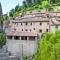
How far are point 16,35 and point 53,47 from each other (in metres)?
20.6

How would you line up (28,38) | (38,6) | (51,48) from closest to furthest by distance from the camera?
(51,48)
(28,38)
(38,6)

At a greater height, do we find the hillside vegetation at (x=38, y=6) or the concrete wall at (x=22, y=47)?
the hillside vegetation at (x=38, y=6)

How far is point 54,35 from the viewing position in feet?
65.4

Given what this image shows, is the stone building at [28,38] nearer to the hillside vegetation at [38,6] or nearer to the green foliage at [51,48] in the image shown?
the hillside vegetation at [38,6]

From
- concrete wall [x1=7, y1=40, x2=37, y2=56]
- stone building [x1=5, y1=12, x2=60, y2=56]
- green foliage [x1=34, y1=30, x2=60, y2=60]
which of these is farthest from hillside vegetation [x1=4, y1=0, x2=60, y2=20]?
green foliage [x1=34, y1=30, x2=60, y2=60]

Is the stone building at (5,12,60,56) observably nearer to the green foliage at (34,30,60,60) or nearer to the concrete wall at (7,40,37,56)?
the concrete wall at (7,40,37,56)

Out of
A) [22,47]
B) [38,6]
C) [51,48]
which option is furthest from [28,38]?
[38,6]

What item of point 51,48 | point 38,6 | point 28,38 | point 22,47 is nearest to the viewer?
point 51,48

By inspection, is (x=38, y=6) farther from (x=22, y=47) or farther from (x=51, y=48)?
(x=51, y=48)

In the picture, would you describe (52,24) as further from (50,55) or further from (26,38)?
(50,55)

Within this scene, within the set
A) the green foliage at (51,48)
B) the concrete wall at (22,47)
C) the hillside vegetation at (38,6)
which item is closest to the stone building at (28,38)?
the concrete wall at (22,47)

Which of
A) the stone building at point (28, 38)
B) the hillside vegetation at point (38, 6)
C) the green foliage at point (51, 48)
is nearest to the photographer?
the green foliage at point (51, 48)

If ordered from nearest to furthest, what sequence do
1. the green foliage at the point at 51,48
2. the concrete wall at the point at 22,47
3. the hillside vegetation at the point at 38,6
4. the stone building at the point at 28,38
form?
1. the green foliage at the point at 51,48
2. the concrete wall at the point at 22,47
3. the stone building at the point at 28,38
4. the hillside vegetation at the point at 38,6

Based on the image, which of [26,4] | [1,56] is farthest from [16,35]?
[26,4]
